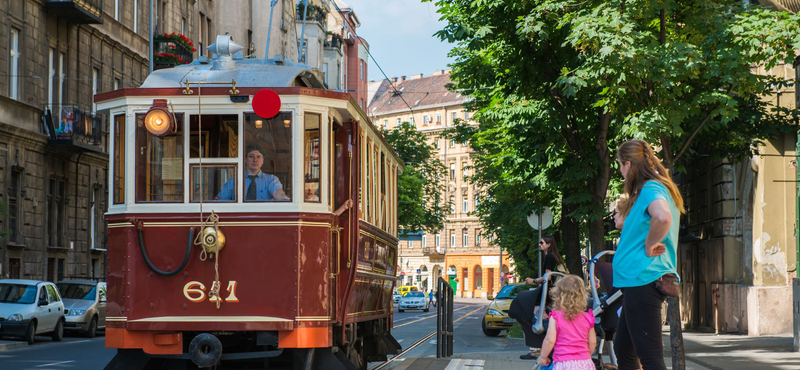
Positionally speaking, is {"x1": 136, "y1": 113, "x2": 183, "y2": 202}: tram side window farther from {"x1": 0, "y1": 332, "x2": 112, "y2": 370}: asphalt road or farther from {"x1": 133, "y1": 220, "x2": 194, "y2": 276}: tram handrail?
{"x1": 0, "y1": 332, "x2": 112, "y2": 370}: asphalt road

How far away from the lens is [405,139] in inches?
2445

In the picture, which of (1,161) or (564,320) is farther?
(1,161)

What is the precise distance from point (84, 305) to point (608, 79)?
55.8ft

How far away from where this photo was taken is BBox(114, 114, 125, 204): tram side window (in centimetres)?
1048

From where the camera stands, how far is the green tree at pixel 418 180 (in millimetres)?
58906

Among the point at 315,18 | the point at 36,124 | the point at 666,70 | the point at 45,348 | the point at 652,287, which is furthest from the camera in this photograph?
the point at 315,18

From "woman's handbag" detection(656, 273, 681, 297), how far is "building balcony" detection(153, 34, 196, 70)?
3422 centimetres

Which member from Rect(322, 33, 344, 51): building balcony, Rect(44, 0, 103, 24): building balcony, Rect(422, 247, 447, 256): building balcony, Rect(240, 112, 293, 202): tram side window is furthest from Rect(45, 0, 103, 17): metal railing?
Rect(422, 247, 447, 256): building balcony

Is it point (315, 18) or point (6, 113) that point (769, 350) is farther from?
point (315, 18)

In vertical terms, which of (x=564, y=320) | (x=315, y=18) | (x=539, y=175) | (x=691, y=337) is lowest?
(x=691, y=337)

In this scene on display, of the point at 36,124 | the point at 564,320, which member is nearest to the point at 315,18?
the point at 36,124

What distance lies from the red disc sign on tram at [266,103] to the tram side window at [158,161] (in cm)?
74

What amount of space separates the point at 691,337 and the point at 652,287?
67.6ft

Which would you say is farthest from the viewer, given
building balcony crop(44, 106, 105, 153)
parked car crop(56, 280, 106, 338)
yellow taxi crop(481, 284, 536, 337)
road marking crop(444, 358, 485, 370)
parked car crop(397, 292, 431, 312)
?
parked car crop(397, 292, 431, 312)
